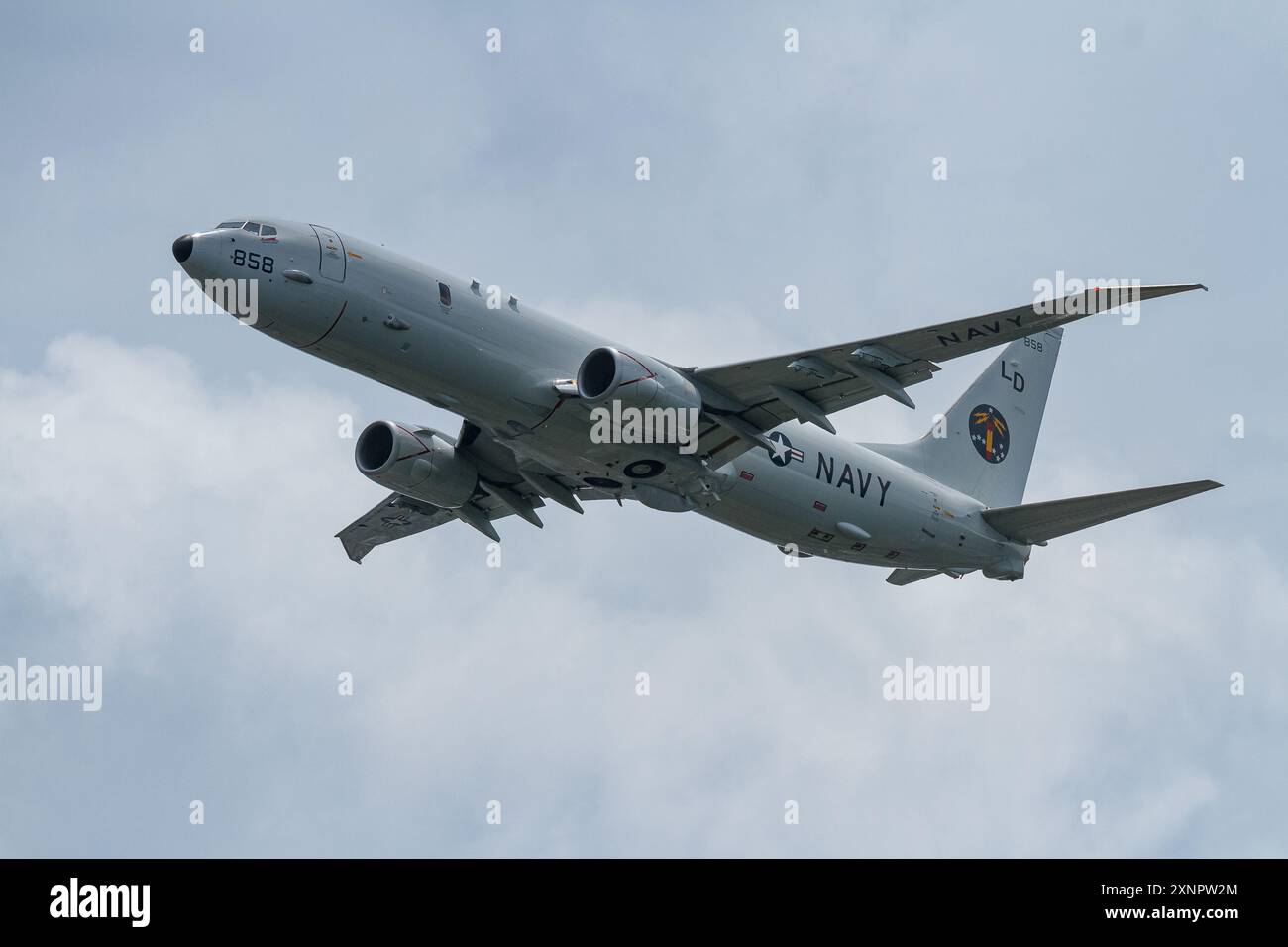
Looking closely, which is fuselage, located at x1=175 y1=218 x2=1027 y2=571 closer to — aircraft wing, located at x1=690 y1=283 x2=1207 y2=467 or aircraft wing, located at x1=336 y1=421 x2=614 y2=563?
aircraft wing, located at x1=690 y1=283 x2=1207 y2=467

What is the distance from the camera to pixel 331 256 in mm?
36969

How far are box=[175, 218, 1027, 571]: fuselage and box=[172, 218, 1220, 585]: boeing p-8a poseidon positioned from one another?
0.15ft

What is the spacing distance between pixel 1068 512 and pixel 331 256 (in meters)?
21.6

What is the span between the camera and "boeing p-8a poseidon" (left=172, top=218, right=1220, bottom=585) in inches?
1449

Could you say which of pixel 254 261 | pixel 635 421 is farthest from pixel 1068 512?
pixel 254 261

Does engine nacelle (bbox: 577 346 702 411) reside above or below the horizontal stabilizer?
above

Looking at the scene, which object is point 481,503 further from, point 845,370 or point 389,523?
point 845,370

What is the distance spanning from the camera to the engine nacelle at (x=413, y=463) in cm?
4456

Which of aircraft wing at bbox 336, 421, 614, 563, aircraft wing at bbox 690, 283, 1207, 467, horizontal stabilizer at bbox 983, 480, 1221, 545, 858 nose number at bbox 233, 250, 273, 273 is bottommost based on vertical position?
horizontal stabilizer at bbox 983, 480, 1221, 545

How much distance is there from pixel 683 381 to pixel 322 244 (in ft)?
30.3

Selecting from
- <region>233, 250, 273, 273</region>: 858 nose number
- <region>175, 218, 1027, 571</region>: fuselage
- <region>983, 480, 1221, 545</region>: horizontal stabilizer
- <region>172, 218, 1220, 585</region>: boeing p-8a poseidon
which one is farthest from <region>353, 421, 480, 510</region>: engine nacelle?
<region>983, 480, 1221, 545</region>: horizontal stabilizer

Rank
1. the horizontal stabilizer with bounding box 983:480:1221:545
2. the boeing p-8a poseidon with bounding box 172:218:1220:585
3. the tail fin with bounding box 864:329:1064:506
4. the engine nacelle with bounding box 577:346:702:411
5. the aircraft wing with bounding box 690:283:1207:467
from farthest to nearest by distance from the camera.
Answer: the tail fin with bounding box 864:329:1064:506, the horizontal stabilizer with bounding box 983:480:1221:545, the engine nacelle with bounding box 577:346:702:411, the boeing p-8a poseidon with bounding box 172:218:1220:585, the aircraft wing with bounding box 690:283:1207:467

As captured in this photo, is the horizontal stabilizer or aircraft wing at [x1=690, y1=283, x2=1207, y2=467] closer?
aircraft wing at [x1=690, y1=283, x2=1207, y2=467]
